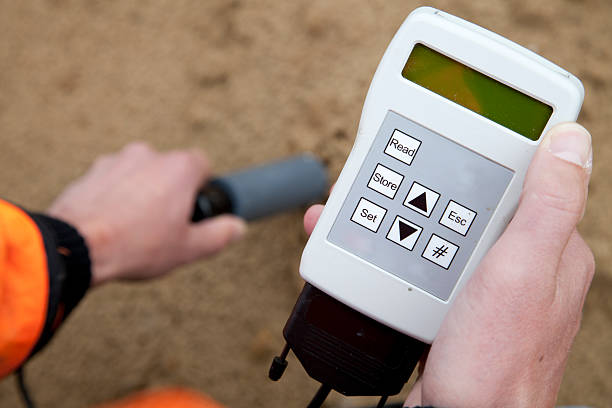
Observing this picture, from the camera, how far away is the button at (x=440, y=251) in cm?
49

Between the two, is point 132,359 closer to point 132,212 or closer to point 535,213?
point 132,212

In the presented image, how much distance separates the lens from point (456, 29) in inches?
18.1

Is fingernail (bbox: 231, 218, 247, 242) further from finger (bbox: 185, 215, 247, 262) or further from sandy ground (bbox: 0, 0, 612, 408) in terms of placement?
sandy ground (bbox: 0, 0, 612, 408)

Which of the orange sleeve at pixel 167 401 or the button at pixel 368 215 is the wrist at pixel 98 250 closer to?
the orange sleeve at pixel 167 401

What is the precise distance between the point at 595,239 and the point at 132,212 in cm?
77

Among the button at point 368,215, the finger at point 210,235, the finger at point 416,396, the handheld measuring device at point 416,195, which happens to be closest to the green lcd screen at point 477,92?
the handheld measuring device at point 416,195

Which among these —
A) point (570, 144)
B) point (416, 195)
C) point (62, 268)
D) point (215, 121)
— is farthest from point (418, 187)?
point (215, 121)

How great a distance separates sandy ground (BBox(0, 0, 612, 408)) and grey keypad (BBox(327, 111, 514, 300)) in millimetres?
567

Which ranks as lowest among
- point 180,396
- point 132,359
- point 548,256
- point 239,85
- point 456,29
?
point 132,359

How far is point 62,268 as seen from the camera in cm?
70

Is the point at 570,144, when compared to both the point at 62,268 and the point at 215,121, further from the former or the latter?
the point at 215,121

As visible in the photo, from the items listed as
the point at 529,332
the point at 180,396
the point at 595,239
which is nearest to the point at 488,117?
the point at 529,332

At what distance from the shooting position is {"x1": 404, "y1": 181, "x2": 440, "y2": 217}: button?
491 mm

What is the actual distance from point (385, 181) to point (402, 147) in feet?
0.10
